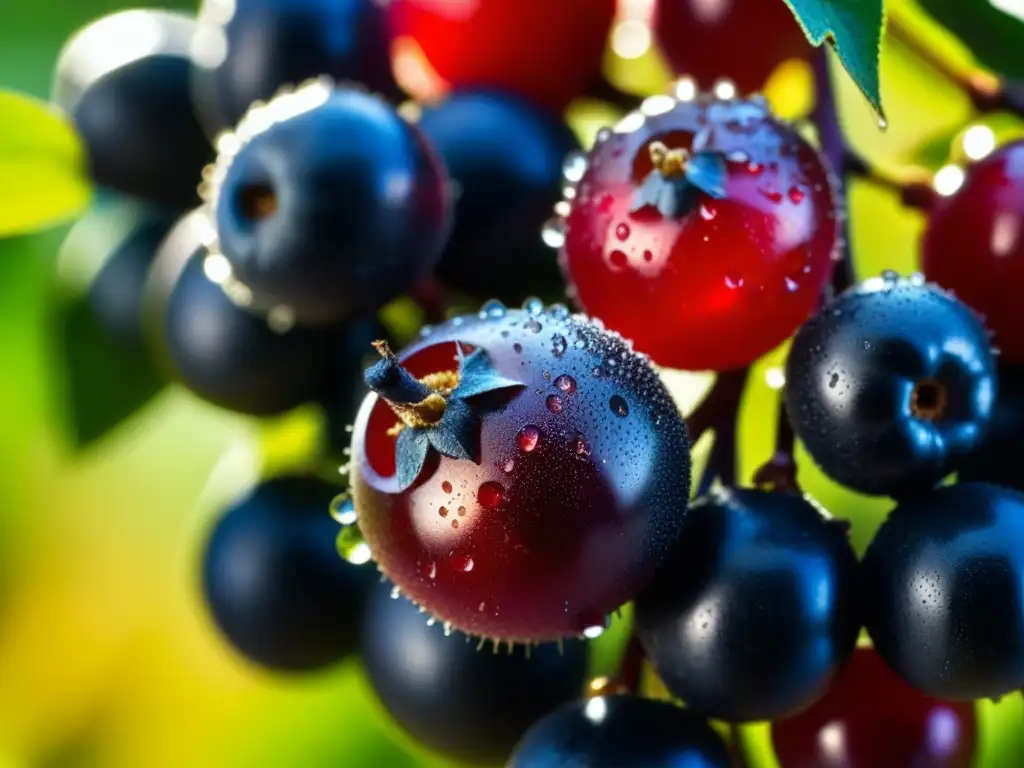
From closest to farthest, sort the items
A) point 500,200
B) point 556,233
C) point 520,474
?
point 520,474
point 556,233
point 500,200

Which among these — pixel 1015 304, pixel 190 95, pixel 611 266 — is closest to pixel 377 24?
pixel 190 95

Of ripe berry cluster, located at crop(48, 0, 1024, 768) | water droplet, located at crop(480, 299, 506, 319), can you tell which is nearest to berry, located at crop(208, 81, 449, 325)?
ripe berry cluster, located at crop(48, 0, 1024, 768)

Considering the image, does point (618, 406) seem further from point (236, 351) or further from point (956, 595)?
point (236, 351)

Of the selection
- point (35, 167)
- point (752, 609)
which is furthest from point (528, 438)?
point (35, 167)

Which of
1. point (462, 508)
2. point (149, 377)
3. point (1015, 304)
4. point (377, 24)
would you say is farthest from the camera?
point (149, 377)

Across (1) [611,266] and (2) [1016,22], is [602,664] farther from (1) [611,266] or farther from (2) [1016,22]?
Result: (2) [1016,22]

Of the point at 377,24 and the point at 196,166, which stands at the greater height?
the point at 377,24

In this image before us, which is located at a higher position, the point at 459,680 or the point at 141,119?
the point at 141,119
